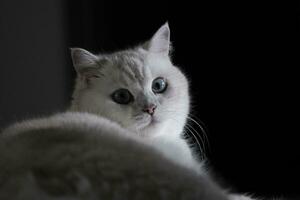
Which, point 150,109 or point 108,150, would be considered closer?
point 108,150

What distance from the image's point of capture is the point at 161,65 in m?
1.70

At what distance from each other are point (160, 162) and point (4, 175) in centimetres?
30

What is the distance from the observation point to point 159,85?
1.63 meters

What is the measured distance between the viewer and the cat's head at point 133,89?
60.1 inches

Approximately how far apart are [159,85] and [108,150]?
733 mm

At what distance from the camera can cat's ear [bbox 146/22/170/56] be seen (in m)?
1.72

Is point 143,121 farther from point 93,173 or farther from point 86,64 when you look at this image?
point 93,173

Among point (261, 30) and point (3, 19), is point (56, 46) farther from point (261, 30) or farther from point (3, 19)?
point (261, 30)

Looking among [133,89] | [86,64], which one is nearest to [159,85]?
[133,89]

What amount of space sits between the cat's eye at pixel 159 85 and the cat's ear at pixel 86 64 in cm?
20

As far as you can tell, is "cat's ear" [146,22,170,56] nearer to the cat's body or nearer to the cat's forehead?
the cat's forehead

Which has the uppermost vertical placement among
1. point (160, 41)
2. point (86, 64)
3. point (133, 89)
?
point (160, 41)

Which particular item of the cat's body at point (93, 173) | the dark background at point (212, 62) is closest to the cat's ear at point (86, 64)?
the dark background at point (212, 62)

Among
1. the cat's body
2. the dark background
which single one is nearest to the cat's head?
the dark background
